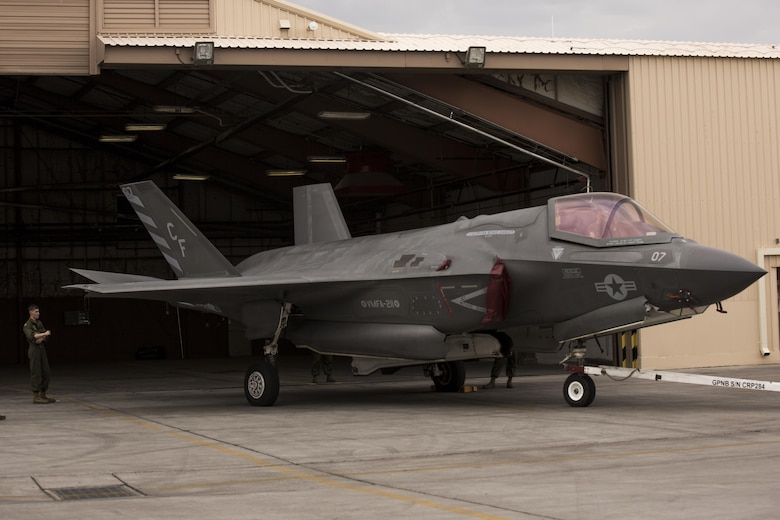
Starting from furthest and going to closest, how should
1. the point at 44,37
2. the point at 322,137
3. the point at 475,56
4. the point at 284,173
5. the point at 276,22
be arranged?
1. the point at 284,173
2. the point at 322,137
3. the point at 276,22
4. the point at 475,56
5. the point at 44,37

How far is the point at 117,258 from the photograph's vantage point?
39.4m

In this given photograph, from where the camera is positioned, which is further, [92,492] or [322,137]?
[322,137]

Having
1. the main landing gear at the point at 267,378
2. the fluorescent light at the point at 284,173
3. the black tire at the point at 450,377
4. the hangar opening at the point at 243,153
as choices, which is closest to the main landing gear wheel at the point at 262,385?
the main landing gear at the point at 267,378

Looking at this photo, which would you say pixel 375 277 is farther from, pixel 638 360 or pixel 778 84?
pixel 778 84

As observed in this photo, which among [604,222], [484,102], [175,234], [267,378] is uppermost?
[484,102]

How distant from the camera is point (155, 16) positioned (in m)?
19.7

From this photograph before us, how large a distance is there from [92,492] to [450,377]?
419 inches

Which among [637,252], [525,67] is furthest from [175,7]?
[637,252]

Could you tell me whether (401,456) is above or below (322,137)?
below

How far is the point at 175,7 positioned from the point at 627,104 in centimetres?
997

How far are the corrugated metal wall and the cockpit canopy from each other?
304 inches

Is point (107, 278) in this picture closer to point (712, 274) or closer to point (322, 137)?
point (712, 274)

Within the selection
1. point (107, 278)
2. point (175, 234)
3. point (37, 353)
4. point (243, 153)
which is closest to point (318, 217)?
point (175, 234)

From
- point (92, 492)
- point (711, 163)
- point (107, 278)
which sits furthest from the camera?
point (711, 163)
